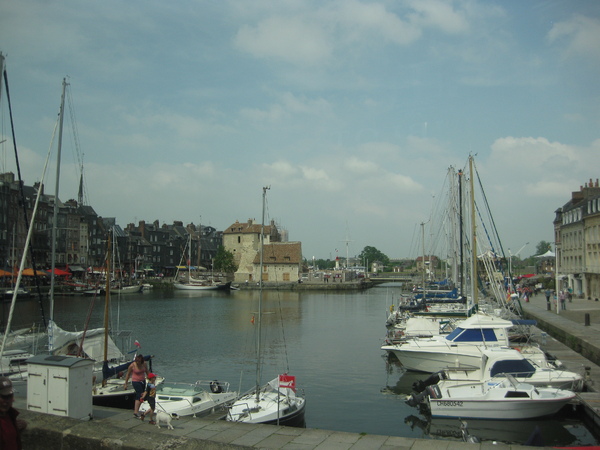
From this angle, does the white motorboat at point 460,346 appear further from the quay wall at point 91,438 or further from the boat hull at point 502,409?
the quay wall at point 91,438

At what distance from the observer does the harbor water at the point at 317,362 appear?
19781mm

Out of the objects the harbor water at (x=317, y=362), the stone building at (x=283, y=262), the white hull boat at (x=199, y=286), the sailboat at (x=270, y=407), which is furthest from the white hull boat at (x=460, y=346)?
the stone building at (x=283, y=262)

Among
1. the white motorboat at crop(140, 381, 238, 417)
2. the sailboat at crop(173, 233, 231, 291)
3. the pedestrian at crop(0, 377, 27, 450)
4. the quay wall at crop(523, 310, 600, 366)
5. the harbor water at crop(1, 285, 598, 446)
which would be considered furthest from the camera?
the sailboat at crop(173, 233, 231, 291)

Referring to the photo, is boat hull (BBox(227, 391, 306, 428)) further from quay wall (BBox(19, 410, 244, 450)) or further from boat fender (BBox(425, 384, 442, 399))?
quay wall (BBox(19, 410, 244, 450))

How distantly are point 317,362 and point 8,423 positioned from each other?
2773cm

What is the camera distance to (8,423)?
586 cm

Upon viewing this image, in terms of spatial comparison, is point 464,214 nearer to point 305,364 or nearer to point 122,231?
point 305,364

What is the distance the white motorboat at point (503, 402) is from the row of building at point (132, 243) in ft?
253

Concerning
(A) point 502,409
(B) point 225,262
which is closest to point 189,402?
(A) point 502,409

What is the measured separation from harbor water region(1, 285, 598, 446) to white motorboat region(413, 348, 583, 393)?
1.36m

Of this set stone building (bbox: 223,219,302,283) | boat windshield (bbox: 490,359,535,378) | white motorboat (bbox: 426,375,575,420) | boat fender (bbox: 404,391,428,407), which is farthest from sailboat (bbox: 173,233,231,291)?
white motorboat (bbox: 426,375,575,420)

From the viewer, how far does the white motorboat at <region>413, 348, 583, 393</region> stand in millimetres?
21297

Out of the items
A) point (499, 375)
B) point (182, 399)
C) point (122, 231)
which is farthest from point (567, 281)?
point (122, 231)

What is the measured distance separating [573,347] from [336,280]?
96.4 m
